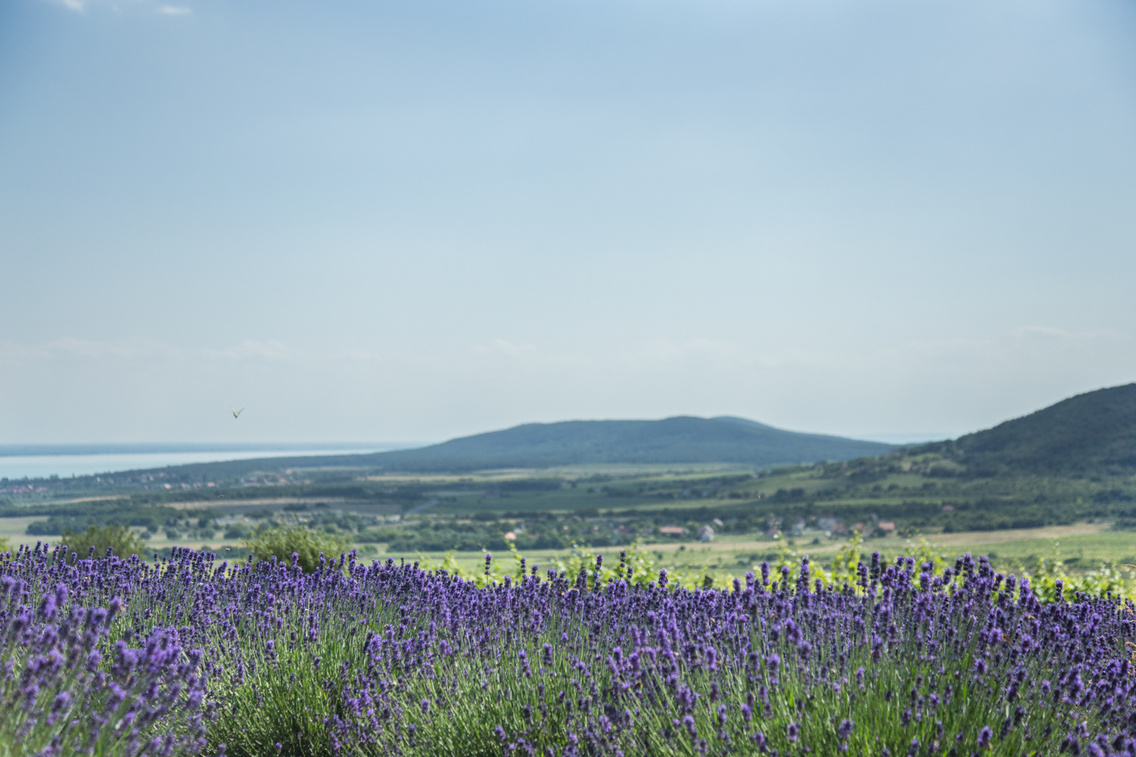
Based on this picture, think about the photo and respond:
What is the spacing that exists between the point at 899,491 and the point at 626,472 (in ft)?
200

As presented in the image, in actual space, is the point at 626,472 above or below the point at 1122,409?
below

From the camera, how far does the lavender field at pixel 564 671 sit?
279 centimetres

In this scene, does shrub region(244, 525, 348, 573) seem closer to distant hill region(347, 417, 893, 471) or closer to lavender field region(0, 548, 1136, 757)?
lavender field region(0, 548, 1136, 757)

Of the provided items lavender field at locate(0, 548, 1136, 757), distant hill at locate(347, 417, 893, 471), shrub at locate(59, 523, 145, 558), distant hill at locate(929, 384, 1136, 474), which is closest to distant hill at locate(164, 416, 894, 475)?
distant hill at locate(347, 417, 893, 471)

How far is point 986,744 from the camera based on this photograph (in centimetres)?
265

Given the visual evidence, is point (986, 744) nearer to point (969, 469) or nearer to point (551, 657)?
point (551, 657)

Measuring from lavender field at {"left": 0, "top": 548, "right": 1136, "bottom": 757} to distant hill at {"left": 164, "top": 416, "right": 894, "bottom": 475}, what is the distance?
112 meters

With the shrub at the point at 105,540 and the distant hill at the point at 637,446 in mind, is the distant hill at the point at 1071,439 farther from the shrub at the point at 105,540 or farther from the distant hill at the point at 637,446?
the distant hill at the point at 637,446

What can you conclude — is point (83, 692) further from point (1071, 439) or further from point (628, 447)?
point (628, 447)

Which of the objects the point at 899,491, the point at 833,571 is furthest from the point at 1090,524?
the point at 833,571

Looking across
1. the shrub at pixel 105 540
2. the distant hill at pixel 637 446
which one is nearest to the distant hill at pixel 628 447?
the distant hill at pixel 637 446

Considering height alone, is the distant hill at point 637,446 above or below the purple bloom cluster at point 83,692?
below

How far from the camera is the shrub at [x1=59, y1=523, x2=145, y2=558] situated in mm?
10359

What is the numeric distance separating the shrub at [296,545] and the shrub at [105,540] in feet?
6.27
